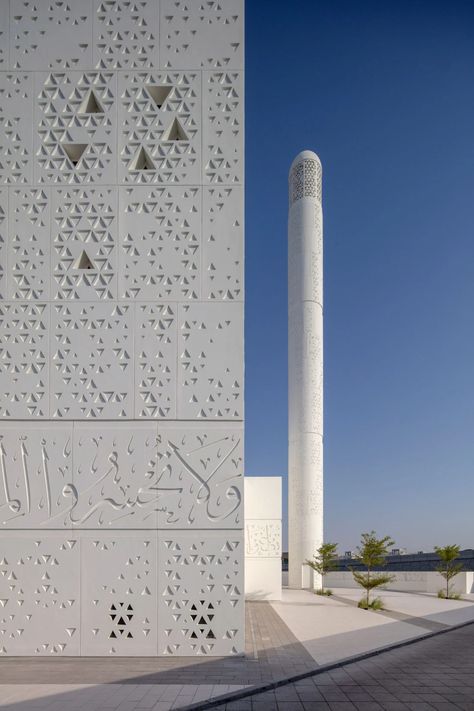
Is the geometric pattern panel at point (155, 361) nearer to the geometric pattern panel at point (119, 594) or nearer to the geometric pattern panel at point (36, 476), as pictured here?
the geometric pattern panel at point (36, 476)

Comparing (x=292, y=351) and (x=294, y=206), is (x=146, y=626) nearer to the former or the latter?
(x=292, y=351)

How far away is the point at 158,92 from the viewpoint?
10383 mm

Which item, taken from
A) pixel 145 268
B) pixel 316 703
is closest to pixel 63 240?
pixel 145 268

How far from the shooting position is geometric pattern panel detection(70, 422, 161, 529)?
9461 millimetres

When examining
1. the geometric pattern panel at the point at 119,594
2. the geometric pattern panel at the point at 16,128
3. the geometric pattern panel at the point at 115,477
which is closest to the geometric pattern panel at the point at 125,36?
the geometric pattern panel at the point at 16,128

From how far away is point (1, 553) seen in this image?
30.8 feet

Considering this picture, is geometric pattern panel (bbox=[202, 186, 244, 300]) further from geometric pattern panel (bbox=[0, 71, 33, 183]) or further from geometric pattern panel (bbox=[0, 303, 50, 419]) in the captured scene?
geometric pattern panel (bbox=[0, 71, 33, 183])

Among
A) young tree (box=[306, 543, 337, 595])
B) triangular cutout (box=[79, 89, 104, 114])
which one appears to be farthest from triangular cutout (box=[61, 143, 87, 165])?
young tree (box=[306, 543, 337, 595])

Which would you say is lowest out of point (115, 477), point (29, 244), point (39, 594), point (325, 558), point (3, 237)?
point (325, 558)

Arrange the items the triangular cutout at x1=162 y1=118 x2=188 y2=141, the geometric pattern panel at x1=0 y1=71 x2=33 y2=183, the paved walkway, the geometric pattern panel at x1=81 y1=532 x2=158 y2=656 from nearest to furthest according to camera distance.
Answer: the paved walkway, the geometric pattern panel at x1=81 y1=532 x2=158 y2=656, the geometric pattern panel at x1=0 y1=71 x2=33 y2=183, the triangular cutout at x1=162 y1=118 x2=188 y2=141

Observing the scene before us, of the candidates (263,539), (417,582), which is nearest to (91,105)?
(263,539)

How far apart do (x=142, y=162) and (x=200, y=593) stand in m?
6.96

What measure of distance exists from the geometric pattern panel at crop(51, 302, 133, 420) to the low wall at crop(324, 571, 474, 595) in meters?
18.3

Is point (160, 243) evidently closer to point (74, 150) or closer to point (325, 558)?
point (74, 150)
